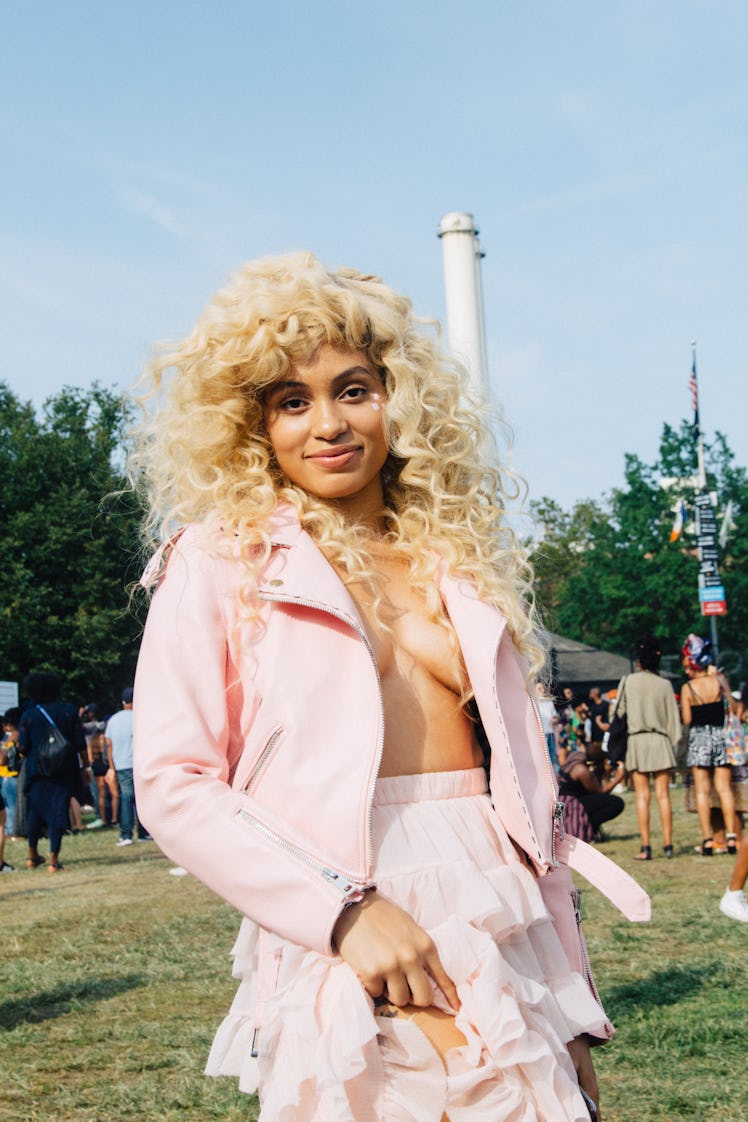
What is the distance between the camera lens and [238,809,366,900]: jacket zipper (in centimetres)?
187

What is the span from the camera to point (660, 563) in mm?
55969

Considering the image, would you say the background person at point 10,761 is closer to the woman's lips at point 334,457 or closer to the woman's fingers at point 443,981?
the woman's lips at point 334,457

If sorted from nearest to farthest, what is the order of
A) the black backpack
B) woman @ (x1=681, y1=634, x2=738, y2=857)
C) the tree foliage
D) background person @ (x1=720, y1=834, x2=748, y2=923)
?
1. background person @ (x1=720, y1=834, x2=748, y2=923)
2. woman @ (x1=681, y1=634, x2=738, y2=857)
3. the black backpack
4. the tree foliage

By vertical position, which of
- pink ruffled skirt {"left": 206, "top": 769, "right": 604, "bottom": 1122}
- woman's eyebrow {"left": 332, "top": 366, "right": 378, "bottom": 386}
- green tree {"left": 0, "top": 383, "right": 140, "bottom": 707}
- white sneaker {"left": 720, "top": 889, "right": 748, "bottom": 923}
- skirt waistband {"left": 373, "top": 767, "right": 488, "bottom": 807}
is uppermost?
green tree {"left": 0, "top": 383, "right": 140, "bottom": 707}

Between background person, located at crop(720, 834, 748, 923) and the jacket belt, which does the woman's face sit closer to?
the jacket belt

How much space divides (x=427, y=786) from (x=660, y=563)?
5533cm

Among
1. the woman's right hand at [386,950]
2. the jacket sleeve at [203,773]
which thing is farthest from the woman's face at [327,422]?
the woman's right hand at [386,950]

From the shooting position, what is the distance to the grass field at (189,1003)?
5000 mm

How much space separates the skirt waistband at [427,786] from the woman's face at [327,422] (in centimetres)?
57

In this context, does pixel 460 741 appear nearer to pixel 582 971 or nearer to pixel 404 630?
pixel 404 630

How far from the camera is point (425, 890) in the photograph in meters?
2.00

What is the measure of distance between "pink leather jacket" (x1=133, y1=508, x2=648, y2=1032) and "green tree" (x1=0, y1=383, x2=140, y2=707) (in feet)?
125

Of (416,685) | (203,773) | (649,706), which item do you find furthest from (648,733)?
(203,773)

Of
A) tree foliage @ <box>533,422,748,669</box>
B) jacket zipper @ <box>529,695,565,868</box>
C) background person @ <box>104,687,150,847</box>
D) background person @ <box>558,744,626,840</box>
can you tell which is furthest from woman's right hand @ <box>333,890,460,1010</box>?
tree foliage @ <box>533,422,748,669</box>
